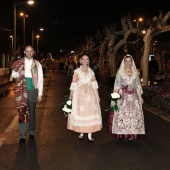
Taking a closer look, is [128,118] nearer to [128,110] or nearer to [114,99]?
[128,110]

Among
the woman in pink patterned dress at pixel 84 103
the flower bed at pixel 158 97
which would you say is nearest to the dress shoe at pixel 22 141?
the woman in pink patterned dress at pixel 84 103

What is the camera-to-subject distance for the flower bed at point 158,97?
1240 cm

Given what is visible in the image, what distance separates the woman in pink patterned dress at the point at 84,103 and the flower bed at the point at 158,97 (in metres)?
4.92

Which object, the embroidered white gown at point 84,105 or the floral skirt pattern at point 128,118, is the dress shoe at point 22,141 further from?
the floral skirt pattern at point 128,118

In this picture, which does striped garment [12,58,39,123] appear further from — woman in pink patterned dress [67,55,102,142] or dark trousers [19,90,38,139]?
woman in pink patterned dress [67,55,102,142]

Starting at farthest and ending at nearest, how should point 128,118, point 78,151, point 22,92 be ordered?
point 128,118
point 22,92
point 78,151

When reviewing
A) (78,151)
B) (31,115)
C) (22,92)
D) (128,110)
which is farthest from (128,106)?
(22,92)

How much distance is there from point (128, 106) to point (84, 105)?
890 mm

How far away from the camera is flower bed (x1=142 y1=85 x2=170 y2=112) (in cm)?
1240

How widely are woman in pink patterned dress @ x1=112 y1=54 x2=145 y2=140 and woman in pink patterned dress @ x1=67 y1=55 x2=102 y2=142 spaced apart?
43cm

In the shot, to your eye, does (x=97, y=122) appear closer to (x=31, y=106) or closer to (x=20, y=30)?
(x=31, y=106)

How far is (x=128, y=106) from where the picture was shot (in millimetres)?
7895

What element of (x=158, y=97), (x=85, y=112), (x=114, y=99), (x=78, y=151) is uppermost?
(x=114, y=99)

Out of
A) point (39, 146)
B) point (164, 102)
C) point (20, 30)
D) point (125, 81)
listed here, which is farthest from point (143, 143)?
point (20, 30)
